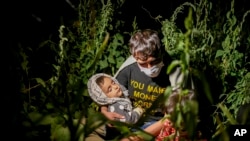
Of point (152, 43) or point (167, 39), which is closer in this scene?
point (152, 43)

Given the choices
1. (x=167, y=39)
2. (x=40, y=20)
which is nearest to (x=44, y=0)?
(x=40, y=20)

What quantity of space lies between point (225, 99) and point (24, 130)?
275 cm

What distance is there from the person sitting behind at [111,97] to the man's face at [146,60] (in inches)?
9.5

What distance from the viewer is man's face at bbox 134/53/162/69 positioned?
325 centimetres

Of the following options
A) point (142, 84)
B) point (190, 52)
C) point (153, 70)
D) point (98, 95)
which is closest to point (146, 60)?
point (153, 70)

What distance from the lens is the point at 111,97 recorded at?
3.31m

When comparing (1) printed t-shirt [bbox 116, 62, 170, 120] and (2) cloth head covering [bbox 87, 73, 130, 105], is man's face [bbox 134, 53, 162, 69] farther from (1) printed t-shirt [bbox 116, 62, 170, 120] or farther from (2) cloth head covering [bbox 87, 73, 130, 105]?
(2) cloth head covering [bbox 87, 73, 130, 105]

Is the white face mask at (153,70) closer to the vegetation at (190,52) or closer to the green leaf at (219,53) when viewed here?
the vegetation at (190,52)

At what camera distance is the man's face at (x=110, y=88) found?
130 inches

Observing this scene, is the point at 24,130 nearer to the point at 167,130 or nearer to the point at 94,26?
the point at 167,130

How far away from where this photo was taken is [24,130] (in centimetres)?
149

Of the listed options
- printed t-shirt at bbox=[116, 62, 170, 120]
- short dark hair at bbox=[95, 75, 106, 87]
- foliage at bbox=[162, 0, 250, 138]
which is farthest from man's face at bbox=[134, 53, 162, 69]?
foliage at bbox=[162, 0, 250, 138]

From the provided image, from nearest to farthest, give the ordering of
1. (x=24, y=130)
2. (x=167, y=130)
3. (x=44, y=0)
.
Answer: (x=24, y=130), (x=167, y=130), (x=44, y=0)

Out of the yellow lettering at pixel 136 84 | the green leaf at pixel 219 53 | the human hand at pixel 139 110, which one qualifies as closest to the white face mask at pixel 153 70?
the yellow lettering at pixel 136 84
